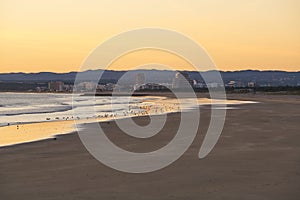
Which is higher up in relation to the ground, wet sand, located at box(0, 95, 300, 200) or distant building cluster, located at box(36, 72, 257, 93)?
distant building cluster, located at box(36, 72, 257, 93)

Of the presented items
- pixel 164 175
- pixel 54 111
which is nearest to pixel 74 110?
pixel 54 111

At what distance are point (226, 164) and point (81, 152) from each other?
4.33 m

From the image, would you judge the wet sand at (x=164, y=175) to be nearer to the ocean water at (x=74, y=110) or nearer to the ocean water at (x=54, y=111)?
the ocean water at (x=74, y=110)

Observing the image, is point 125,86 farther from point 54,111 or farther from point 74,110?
point 54,111

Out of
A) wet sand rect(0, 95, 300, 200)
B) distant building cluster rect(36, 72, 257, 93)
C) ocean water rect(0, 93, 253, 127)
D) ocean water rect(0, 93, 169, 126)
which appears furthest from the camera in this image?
distant building cluster rect(36, 72, 257, 93)

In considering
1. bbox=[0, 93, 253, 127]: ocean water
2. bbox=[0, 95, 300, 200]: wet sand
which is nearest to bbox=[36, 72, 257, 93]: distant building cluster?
bbox=[0, 93, 253, 127]: ocean water

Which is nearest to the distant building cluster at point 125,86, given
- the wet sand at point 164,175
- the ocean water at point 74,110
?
the ocean water at point 74,110

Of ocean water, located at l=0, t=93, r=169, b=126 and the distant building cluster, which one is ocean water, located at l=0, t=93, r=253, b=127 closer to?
ocean water, located at l=0, t=93, r=169, b=126

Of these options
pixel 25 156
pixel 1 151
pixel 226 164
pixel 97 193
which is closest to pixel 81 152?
pixel 25 156

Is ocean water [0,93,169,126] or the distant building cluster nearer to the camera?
ocean water [0,93,169,126]

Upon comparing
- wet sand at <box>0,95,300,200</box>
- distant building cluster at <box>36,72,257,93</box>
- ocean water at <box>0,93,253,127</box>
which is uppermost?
distant building cluster at <box>36,72,257,93</box>

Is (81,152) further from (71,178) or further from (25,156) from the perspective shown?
(71,178)

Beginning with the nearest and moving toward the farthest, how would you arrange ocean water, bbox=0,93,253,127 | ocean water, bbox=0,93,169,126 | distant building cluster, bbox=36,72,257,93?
ocean water, bbox=0,93,169,126
ocean water, bbox=0,93,253,127
distant building cluster, bbox=36,72,257,93

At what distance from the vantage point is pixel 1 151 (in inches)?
489
